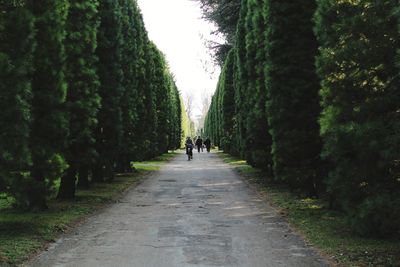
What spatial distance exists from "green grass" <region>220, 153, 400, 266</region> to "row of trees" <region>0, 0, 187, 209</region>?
219 inches

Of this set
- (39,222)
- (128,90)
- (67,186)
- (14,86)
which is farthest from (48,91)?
(128,90)

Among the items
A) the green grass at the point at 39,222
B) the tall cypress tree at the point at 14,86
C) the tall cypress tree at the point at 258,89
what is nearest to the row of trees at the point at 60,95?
the tall cypress tree at the point at 14,86

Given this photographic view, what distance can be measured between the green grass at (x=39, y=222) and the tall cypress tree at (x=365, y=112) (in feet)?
18.4

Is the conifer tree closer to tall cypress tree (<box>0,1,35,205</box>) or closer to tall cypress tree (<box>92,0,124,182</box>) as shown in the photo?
tall cypress tree (<box>92,0,124,182</box>)

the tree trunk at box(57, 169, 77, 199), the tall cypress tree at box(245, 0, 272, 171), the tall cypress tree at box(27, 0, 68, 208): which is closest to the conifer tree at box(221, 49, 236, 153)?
the tall cypress tree at box(245, 0, 272, 171)

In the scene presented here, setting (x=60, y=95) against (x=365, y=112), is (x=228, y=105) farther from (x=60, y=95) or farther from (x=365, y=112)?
(x=365, y=112)

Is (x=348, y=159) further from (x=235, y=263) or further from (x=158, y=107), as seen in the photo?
(x=158, y=107)

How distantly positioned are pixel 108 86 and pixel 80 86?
168 inches

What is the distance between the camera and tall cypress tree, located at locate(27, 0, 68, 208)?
1172 centimetres

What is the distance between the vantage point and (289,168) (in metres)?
14.7

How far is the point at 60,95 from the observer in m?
12.4

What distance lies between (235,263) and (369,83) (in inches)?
163

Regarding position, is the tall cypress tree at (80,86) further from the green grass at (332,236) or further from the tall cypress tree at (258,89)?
the tall cypress tree at (258,89)

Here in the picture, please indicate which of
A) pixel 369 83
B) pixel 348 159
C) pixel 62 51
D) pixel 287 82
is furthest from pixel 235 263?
pixel 287 82
